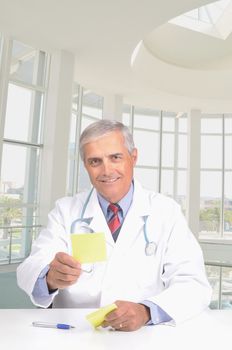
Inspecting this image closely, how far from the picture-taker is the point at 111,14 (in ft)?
14.9

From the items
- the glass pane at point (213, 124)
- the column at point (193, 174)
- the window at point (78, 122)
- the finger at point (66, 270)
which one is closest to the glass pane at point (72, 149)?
the window at point (78, 122)

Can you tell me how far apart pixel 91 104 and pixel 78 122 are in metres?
1.31

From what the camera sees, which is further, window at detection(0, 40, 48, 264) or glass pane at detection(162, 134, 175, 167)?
glass pane at detection(162, 134, 175, 167)

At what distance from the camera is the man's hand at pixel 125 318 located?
1064mm

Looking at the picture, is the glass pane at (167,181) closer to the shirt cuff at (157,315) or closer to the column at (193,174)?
the column at (193,174)

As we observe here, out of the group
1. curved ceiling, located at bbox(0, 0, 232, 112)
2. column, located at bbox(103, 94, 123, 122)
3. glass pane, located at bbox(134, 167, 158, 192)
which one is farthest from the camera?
glass pane, located at bbox(134, 167, 158, 192)

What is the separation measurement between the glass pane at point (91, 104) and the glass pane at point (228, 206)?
A: 4875mm

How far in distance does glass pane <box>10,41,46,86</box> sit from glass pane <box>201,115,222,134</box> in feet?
22.2

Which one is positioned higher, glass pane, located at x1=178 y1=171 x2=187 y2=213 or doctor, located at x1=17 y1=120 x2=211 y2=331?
glass pane, located at x1=178 y1=171 x2=187 y2=213

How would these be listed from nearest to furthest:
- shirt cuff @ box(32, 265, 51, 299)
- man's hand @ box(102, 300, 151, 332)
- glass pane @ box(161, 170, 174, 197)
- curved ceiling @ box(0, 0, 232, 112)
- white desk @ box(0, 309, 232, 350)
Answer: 1. white desk @ box(0, 309, 232, 350)
2. man's hand @ box(102, 300, 151, 332)
3. shirt cuff @ box(32, 265, 51, 299)
4. curved ceiling @ box(0, 0, 232, 112)
5. glass pane @ box(161, 170, 174, 197)

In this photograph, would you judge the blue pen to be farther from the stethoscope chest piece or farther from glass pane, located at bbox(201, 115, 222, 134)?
glass pane, located at bbox(201, 115, 222, 134)

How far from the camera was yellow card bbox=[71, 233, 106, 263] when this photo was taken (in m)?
1.19

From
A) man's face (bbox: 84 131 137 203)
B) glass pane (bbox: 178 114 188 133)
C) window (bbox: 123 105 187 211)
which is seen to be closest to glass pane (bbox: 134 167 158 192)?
window (bbox: 123 105 187 211)

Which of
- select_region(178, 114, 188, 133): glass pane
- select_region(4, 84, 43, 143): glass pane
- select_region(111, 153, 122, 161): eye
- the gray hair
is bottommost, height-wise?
select_region(111, 153, 122, 161): eye
